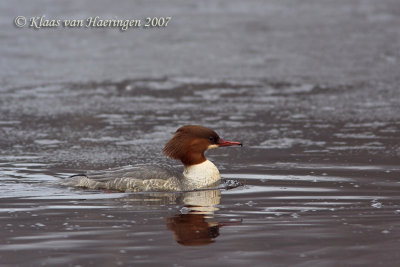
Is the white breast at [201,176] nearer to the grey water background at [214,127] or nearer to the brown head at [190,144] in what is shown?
the brown head at [190,144]

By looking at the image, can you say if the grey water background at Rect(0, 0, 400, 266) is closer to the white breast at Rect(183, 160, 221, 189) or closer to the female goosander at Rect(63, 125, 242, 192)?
the female goosander at Rect(63, 125, 242, 192)

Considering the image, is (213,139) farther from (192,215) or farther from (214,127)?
(214,127)

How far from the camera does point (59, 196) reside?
8023mm

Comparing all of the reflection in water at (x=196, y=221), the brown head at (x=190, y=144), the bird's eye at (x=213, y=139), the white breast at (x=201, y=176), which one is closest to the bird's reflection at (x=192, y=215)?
the reflection in water at (x=196, y=221)

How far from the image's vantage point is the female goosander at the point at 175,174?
27.8 feet

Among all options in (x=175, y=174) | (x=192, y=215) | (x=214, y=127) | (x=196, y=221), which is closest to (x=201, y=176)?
(x=175, y=174)

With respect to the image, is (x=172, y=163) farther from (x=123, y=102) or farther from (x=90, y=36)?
(x=90, y=36)

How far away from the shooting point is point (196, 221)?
22.5 feet

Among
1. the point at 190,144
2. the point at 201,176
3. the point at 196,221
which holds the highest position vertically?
the point at 190,144

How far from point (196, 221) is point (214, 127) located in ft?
16.9

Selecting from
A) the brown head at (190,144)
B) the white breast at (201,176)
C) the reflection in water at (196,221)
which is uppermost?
the brown head at (190,144)

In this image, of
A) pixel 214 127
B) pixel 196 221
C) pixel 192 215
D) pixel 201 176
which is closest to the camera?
pixel 196 221

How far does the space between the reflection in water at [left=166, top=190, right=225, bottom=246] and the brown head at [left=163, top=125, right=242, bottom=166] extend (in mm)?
637

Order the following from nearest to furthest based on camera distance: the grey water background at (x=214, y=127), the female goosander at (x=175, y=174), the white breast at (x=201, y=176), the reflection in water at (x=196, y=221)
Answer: the grey water background at (x=214, y=127) < the reflection in water at (x=196, y=221) < the female goosander at (x=175, y=174) < the white breast at (x=201, y=176)
